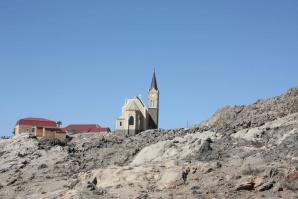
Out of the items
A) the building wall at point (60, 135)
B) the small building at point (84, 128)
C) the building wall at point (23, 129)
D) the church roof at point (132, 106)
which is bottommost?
the building wall at point (60, 135)

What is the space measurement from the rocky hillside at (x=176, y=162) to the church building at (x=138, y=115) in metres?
10.3

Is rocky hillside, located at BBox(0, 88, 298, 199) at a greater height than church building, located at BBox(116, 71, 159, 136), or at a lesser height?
lesser

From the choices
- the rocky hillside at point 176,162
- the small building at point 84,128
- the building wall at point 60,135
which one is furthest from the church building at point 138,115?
the rocky hillside at point 176,162

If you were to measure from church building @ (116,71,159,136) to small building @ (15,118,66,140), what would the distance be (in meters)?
6.97

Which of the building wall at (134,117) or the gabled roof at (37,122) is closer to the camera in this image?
the building wall at (134,117)

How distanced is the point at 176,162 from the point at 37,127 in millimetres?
27898

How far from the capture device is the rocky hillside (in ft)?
104

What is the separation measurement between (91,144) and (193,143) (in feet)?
43.2

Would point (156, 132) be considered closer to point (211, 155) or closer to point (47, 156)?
point (47, 156)

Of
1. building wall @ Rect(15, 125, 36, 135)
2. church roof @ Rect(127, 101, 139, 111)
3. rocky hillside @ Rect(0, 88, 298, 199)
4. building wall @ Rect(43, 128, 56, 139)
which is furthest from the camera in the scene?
church roof @ Rect(127, 101, 139, 111)

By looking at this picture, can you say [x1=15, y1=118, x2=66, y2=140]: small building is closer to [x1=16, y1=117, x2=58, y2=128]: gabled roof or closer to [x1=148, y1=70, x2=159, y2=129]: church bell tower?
[x1=16, y1=117, x2=58, y2=128]: gabled roof

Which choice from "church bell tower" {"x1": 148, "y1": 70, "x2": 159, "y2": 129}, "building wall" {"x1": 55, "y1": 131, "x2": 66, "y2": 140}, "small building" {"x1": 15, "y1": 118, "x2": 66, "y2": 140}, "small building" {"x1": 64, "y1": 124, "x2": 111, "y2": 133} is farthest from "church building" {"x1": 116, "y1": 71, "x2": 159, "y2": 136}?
"small building" {"x1": 15, "y1": 118, "x2": 66, "y2": 140}

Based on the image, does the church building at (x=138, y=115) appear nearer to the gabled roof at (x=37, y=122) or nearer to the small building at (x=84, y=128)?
the small building at (x=84, y=128)

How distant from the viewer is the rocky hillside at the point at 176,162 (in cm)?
3170
